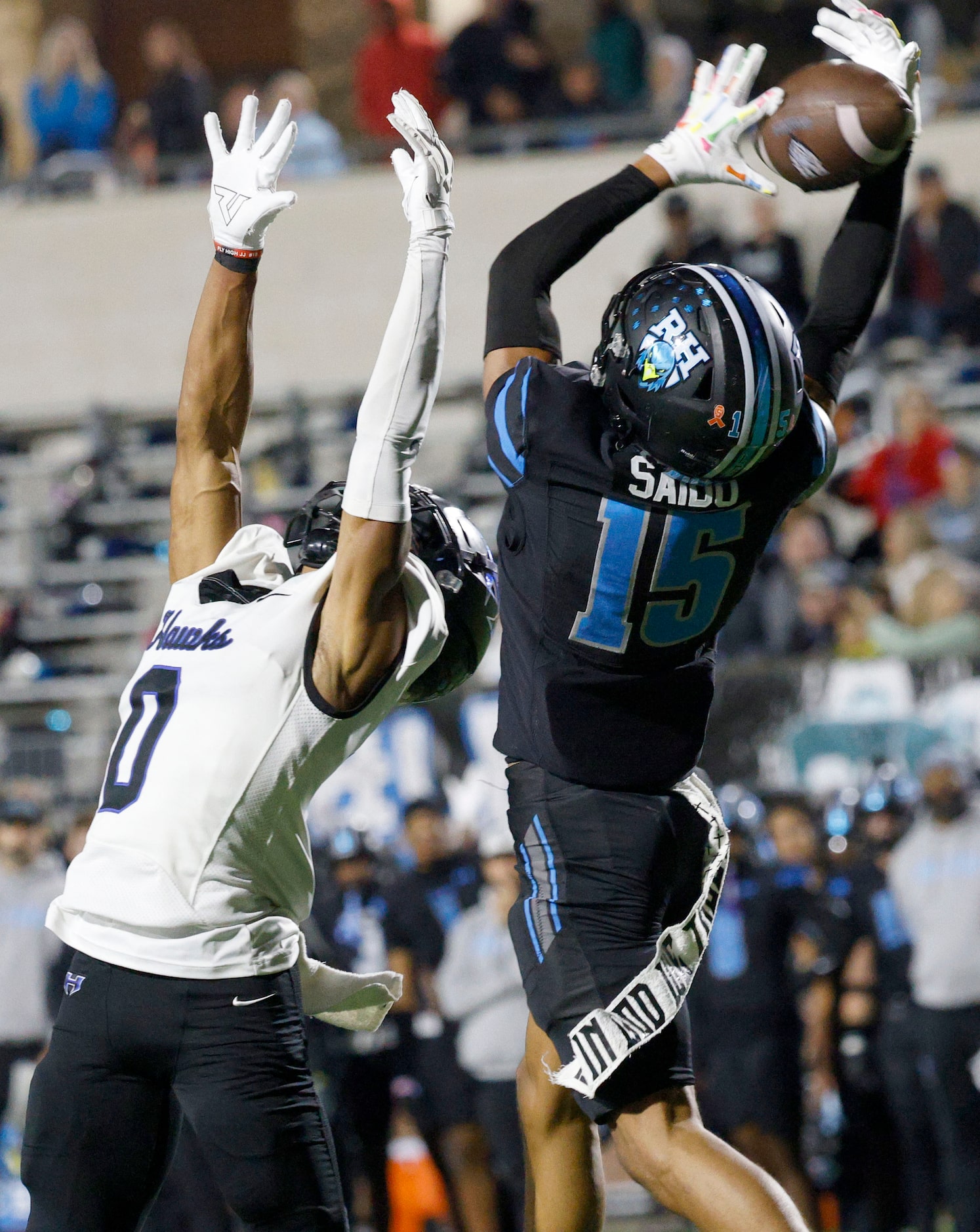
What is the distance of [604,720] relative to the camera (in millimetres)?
3352

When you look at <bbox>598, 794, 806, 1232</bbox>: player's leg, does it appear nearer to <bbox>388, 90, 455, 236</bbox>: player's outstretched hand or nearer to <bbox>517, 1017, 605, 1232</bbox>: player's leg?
<bbox>517, 1017, 605, 1232</bbox>: player's leg

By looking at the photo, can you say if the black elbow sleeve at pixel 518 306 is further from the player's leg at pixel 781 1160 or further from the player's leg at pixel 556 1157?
the player's leg at pixel 781 1160

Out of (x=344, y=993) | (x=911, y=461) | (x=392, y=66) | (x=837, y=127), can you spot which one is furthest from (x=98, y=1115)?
(x=392, y=66)

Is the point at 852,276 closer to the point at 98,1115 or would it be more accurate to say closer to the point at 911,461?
the point at 98,1115

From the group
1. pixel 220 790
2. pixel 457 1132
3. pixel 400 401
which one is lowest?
pixel 457 1132

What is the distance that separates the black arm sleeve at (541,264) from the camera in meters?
3.43

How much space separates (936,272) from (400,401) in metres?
7.65

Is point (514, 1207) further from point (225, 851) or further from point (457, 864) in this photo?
point (225, 851)

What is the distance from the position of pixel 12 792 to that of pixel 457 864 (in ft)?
7.18

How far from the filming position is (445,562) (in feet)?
10.9

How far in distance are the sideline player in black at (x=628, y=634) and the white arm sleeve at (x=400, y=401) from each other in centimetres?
34

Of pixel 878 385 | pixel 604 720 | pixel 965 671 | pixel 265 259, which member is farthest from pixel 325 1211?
pixel 265 259

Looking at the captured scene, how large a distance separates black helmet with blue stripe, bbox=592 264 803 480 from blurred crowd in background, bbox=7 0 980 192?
822 cm

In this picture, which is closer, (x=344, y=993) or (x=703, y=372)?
(x=703, y=372)
